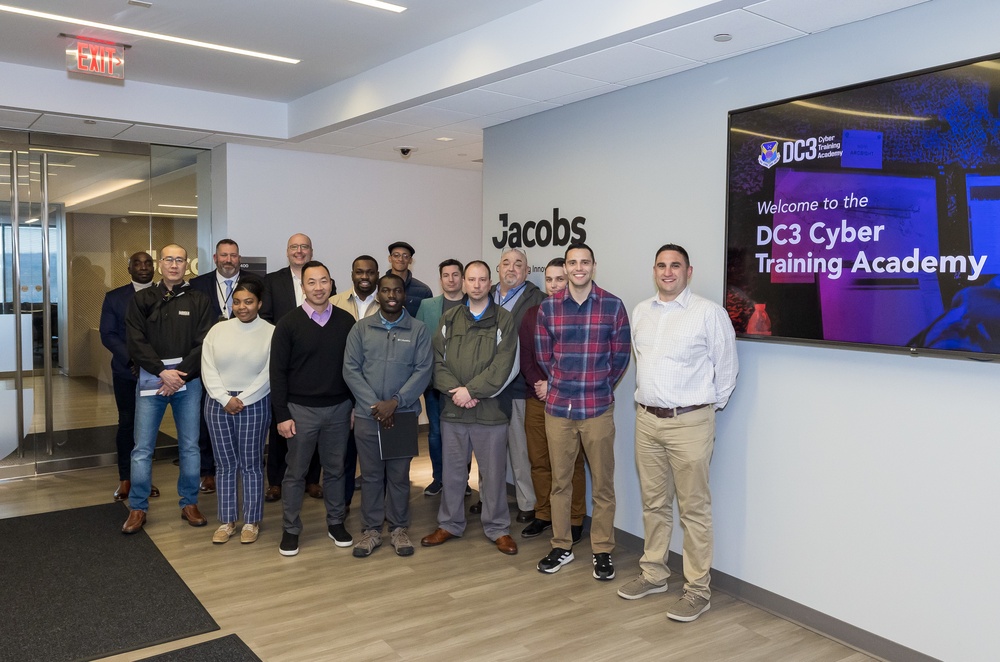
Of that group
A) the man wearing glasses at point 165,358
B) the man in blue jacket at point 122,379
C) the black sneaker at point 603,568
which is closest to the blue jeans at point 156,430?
the man wearing glasses at point 165,358

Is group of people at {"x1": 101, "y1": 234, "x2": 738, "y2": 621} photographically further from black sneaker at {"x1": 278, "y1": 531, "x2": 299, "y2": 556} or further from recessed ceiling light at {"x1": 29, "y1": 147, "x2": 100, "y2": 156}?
recessed ceiling light at {"x1": 29, "y1": 147, "x2": 100, "y2": 156}

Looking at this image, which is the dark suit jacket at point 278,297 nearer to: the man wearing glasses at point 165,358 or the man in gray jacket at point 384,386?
the man wearing glasses at point 165,358

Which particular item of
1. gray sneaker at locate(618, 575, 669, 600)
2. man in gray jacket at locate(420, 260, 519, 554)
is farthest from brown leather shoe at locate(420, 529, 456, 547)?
gray sneaker at locate(618, 575, 669, 600)

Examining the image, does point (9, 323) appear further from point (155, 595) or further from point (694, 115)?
point (694, 115)

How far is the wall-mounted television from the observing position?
10.0 feet

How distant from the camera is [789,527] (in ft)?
12.8

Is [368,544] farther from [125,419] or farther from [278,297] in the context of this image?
[125,419]

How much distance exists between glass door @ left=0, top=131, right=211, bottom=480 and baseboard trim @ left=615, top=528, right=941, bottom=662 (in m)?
4.98

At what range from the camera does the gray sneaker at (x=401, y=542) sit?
4.68 meters

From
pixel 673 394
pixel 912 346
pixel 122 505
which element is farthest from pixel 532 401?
pixel 122 505

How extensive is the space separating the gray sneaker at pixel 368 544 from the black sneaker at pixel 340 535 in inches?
2.3

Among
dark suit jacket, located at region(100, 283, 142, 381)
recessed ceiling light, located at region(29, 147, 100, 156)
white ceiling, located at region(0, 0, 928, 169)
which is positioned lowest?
dark suit jacket, located at region(100, 283, 142, 381)

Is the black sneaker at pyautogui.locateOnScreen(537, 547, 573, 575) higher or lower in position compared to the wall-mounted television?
lower

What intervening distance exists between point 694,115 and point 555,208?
1.33 m
